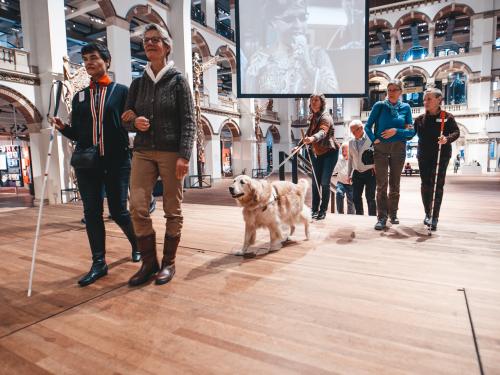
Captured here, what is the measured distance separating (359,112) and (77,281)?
2237 centimetres

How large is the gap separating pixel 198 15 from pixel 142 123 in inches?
568

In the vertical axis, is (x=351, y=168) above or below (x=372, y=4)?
below

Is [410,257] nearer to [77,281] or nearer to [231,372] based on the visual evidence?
[231,372]

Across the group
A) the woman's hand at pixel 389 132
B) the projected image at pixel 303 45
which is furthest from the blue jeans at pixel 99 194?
the projected image at pixel 303 45

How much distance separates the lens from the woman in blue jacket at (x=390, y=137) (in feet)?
10.4

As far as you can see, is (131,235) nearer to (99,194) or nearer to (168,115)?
(99,194)

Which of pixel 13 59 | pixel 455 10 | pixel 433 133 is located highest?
Answer: pixel 455 10

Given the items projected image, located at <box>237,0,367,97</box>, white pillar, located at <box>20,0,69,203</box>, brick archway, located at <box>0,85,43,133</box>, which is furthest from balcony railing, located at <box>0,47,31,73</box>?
projected image, located at <box>237,0,367,97</box>

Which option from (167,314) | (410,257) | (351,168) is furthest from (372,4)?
(167,314)

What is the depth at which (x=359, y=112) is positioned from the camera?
72.3 ft

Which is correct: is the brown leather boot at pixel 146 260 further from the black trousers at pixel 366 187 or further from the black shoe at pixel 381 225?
the black trousers at pixel 366 187

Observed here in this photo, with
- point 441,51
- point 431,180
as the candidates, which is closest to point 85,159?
point 431,180

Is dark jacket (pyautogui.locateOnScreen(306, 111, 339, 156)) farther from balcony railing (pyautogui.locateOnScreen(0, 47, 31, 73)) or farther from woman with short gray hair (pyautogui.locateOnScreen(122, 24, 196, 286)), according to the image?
balcony railing (pyautogui.locateOnScreen(0, 47, 31, 73))

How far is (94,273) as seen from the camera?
2137mm
